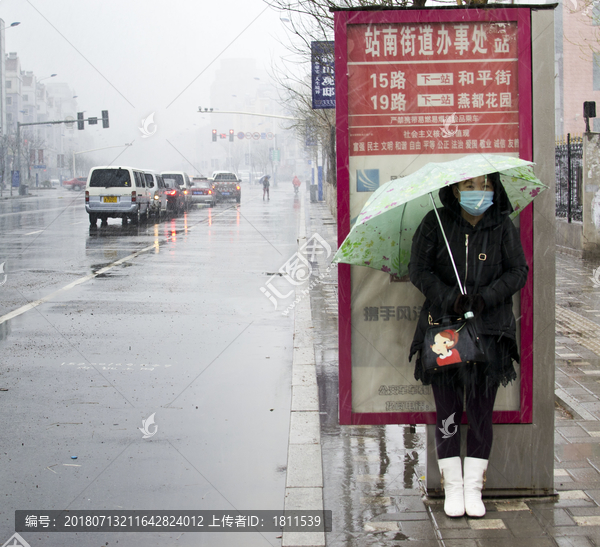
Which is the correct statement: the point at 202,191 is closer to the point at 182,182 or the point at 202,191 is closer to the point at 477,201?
the point at 182,182


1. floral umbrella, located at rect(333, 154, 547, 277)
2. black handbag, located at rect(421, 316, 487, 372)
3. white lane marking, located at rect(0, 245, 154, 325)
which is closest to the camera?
floral umbrella, located at rect(333, 154, 547, 277)

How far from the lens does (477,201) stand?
3.68 meters

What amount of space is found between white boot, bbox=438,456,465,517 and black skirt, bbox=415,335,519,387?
0.44m

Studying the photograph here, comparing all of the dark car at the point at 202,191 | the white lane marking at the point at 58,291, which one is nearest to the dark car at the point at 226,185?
the dark car at the point at 202,191

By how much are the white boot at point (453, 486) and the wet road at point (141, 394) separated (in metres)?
0.93

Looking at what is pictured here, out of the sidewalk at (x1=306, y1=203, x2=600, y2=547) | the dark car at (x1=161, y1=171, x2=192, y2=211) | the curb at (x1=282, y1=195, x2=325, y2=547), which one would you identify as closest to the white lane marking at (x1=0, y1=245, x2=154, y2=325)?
the curb at (x1=282, y1=195, x2=325, y2=547)

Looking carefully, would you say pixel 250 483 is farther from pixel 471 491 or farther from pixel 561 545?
pixel 561 545

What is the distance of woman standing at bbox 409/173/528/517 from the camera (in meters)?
3.67

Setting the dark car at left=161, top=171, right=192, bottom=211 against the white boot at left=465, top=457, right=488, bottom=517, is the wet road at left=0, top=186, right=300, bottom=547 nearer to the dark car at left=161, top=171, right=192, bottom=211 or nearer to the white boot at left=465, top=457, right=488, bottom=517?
the white boot at left=465, top=457, right=488, bottom=517

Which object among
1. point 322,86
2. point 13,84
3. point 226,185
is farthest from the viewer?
point 13,84

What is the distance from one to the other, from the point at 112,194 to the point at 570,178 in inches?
657

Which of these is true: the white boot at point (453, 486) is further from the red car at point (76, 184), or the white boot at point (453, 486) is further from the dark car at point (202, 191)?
the red car at point (76, 184)

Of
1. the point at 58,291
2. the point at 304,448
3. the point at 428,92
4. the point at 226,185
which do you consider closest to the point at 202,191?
the point at 226,185

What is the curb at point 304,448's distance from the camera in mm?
4055
